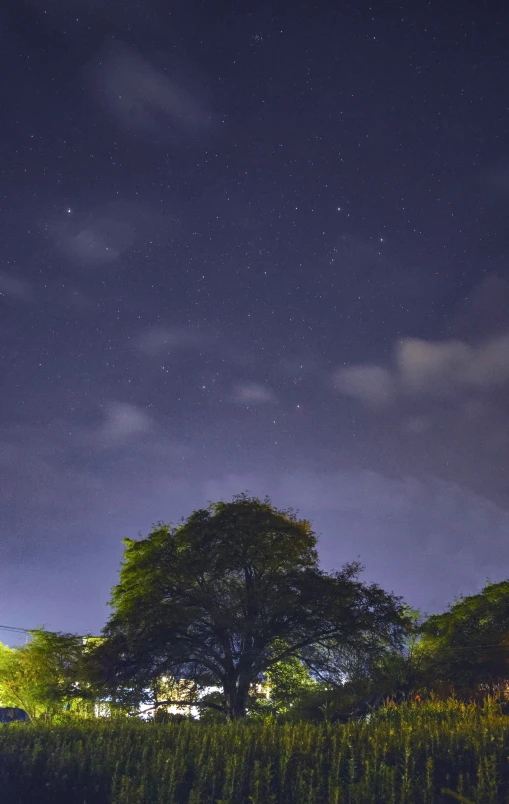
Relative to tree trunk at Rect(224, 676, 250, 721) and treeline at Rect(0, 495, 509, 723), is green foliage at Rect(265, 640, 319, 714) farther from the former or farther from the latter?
tree trunk at Rect(224, 676, 250, 721)

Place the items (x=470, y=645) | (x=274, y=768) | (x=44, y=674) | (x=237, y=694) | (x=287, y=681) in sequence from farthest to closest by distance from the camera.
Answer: (x=44, y=674), (x=470, y=645), (x=287, y=681), (x=237, y=694), (x=274, y=768)

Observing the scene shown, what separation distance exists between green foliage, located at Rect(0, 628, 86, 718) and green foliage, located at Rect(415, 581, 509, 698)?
20.1 m

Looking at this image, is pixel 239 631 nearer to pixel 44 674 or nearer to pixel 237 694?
pixel 237 694

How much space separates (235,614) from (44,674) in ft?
54.7

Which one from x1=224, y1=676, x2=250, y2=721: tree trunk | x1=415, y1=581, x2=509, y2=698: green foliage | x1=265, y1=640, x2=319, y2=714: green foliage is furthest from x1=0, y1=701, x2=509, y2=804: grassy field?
x1=415, y1=581, x2=509, y2=698: green foliage

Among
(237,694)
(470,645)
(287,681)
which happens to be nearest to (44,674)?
(237,694)

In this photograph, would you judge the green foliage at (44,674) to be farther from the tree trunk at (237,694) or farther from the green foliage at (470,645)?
the green foliage at (470,645)

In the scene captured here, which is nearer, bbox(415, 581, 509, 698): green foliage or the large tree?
the large tree

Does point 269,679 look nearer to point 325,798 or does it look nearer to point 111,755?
point 111,755

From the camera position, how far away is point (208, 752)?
9672 millimetres

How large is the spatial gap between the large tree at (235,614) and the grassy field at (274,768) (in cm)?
2102

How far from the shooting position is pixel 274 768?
8750 mm

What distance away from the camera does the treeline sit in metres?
31.2

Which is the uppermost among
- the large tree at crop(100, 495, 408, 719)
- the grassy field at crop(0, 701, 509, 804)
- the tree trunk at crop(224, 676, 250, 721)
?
the large tree at crop(100, 495, 408, 719)
